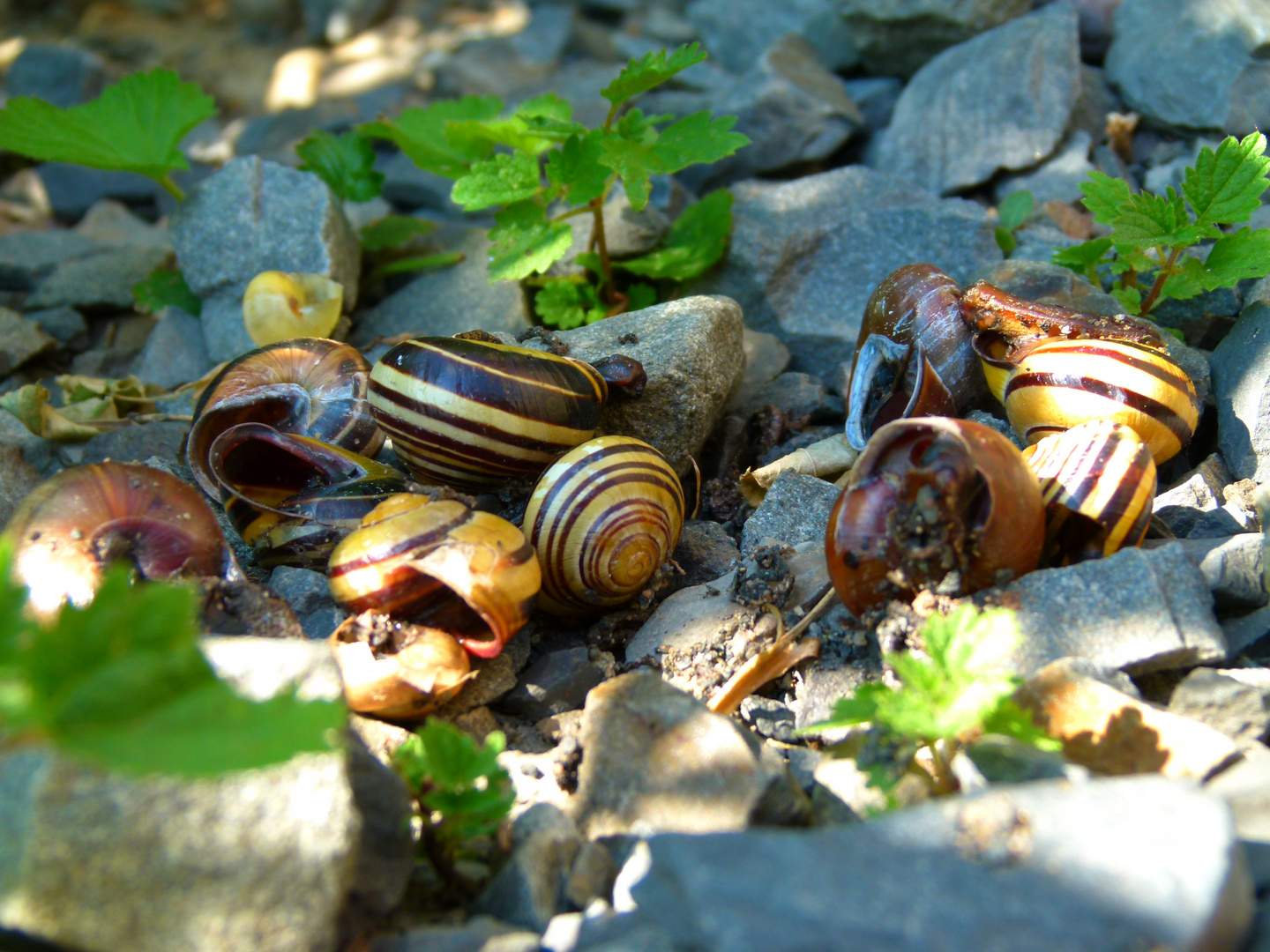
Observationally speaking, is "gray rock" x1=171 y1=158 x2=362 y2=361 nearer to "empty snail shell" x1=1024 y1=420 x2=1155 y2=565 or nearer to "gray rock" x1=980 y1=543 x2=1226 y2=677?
"empty snail shell" x1=1024 y1=420 x2=1155 y2=565

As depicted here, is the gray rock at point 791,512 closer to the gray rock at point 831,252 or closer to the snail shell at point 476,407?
the snail shell at point 476,407

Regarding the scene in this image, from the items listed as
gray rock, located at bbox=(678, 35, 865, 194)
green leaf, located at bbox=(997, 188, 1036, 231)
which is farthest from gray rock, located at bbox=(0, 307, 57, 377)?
green leaf, located at bbox=(997, 188, 1036, 231)

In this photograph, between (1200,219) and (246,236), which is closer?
(1200,219)

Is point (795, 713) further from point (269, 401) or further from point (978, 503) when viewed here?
point (269, 401)

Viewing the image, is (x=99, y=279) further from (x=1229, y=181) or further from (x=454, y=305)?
(x=1229, y=181)

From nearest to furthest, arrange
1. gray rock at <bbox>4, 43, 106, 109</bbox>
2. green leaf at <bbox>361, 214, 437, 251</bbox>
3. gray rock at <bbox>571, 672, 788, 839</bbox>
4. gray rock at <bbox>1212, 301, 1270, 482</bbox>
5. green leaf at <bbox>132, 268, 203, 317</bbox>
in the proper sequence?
gray rock at <bbox>571, 672, 788, 839</bbox> < gray rock at <bbox>1212, 301, 1270, 482</bbox> < green leaf at <bbox>132, 268, 203, 317</bbox> < green leaf at <bbox>361, 214, 437, 251</bbox> < gray rock at <bbox>4, 43, 106, 109</bbox>

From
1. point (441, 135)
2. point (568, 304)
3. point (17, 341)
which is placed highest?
point (441, 135)

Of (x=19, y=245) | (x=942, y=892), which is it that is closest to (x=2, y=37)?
(x=19, y=245)

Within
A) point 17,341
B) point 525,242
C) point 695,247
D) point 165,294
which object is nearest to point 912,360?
point 695,247
